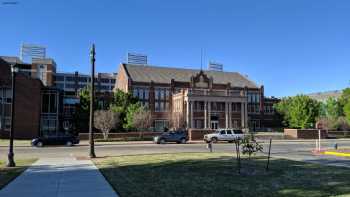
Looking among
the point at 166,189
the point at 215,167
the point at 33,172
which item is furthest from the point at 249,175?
the point at 33,172

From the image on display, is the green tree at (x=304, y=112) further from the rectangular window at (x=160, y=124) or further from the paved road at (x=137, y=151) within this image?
the paved road at (x=137, y=151)

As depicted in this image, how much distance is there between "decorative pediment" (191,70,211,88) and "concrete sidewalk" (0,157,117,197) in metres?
75.5

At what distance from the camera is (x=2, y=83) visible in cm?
5391

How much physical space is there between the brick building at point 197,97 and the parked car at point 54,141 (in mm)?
33016

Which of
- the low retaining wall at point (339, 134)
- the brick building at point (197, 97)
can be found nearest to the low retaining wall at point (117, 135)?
the brick building at point (197, 97)

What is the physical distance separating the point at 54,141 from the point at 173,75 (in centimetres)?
5473

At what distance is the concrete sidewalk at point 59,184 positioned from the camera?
10.1 metres

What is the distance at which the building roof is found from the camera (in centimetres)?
8694

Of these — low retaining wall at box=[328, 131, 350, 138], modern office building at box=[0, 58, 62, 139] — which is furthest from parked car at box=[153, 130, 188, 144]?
low retaining wall at box=[328, 131, 350, 138]

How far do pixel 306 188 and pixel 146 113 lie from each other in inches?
1689

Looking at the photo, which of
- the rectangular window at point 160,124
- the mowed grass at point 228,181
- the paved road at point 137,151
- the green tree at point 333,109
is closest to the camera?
the mowed grass at point 228,181

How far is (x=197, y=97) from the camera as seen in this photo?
72938 mm

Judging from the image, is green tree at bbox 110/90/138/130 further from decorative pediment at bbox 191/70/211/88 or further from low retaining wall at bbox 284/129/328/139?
decorative pediment at bbox 191/70/211/88

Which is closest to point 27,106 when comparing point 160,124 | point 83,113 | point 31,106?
point 31,106
